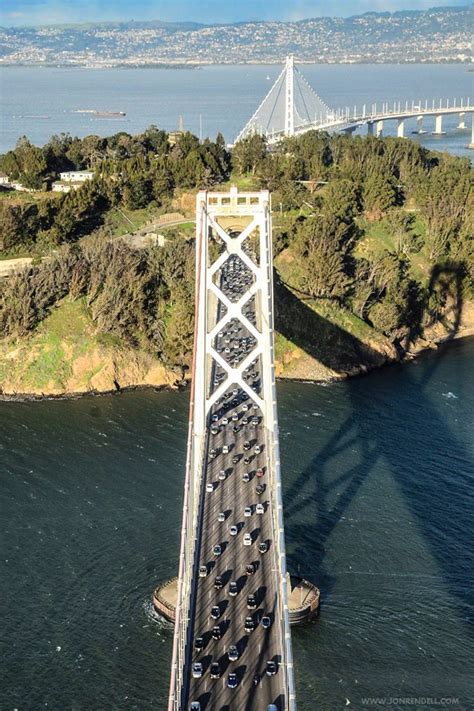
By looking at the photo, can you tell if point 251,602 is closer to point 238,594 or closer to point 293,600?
point 238,594

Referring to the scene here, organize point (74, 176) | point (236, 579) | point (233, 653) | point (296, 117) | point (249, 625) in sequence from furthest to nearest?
1. point (296, 117)
2. point (74, 176)
3. point (236, 579)
4. point (249, 625)
5. point (233, 653)

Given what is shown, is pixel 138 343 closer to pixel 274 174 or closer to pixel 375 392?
pixel 375 392

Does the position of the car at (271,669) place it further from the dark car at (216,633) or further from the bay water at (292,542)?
the bay water at (292,542)

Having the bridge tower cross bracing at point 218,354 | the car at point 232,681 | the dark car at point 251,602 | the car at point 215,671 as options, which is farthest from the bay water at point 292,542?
the car at point 232,681

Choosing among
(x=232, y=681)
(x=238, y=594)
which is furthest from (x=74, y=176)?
(x=232, y=681)

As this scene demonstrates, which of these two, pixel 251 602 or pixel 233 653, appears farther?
pixel 251 602

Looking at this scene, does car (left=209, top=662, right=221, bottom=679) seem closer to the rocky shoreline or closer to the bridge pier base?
the bridge pier base
